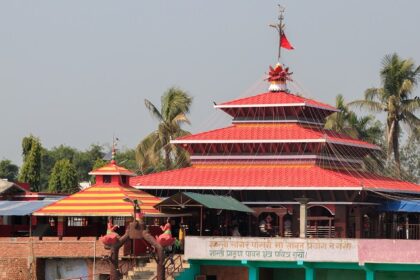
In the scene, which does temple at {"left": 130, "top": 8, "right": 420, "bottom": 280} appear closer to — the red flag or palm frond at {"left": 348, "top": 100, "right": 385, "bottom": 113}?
the red flag

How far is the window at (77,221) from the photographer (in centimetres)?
5644

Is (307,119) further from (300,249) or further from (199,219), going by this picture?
(300,249)

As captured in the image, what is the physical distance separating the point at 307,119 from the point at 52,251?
52.0 feet

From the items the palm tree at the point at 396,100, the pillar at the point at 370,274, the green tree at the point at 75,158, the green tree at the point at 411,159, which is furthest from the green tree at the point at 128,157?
the pillar at the point at 370,274

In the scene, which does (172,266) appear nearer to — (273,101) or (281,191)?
(281,191)

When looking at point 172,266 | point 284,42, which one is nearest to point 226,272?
point 172,266

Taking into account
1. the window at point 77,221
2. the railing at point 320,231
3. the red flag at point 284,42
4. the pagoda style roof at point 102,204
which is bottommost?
the railing at point 320,231

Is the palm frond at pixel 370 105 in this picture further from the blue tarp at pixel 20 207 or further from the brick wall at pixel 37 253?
the brick wall at pixel 37 253

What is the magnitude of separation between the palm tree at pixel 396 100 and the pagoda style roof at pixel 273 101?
42.3ft

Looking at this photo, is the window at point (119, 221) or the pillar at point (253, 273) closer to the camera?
the pillar at point (253, 273)

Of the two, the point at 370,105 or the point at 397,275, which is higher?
the point at 370,105

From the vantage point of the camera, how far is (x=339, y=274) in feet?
163

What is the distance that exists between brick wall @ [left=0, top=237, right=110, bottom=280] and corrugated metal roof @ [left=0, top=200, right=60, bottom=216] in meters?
3.32

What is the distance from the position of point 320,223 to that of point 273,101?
737 cm
